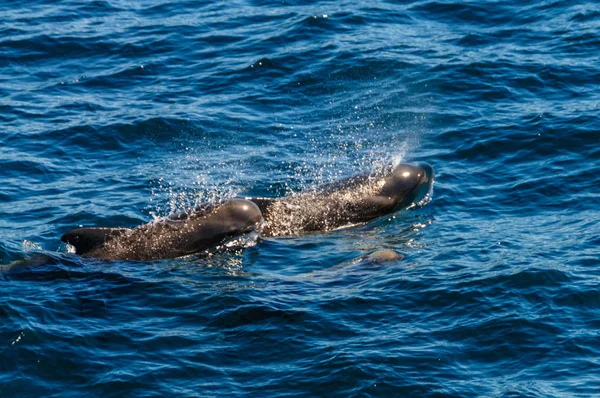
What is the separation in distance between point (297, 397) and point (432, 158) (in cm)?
881

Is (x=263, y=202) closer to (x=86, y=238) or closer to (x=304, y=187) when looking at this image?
(x=304, y=187)

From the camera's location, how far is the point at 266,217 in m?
16.2

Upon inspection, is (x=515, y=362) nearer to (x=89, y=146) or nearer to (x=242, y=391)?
(x=242, y=391)

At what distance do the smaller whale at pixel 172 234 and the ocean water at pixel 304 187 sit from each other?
302 mm

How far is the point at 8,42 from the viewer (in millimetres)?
24875

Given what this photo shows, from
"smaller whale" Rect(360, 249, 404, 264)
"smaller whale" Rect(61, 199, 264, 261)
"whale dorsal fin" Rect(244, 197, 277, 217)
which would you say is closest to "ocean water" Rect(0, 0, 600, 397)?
"smaller whale" Rect(360, 249, 404, 264)

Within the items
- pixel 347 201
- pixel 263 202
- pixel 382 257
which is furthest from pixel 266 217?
pixel 382 257

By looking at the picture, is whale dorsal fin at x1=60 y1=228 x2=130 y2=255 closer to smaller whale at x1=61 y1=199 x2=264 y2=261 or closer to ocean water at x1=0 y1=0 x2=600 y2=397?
smaller whale at x1=61 y1=199 x2=264 y2=261

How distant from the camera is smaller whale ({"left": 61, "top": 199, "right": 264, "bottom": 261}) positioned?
14547 millimetres

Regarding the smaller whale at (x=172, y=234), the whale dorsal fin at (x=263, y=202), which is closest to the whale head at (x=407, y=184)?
the whale dorsal fin at (x=263, y=202)

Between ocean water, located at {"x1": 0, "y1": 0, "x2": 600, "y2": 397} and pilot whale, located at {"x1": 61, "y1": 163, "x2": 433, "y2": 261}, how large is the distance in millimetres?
315

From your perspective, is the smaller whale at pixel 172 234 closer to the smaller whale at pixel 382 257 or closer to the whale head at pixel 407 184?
the smaller whale at pixel 382 257

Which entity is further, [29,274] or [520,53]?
[520,53]

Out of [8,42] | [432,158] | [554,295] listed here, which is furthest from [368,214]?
[8,42]
